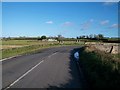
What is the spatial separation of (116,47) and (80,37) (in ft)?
337

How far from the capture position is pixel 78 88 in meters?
11.6

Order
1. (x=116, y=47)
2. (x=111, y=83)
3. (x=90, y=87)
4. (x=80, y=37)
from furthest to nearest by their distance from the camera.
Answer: (x=80, y=37) < (x=116, y=47) < (x=90, y=87) < (x=111, y=83)

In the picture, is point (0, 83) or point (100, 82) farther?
point (0, 83)

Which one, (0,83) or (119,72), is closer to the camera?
(119,72)

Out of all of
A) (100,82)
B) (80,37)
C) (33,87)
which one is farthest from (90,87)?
(80,37)

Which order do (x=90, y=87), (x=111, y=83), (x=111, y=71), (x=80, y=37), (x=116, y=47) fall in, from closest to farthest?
(x=111, y=83) → (x=90, y=87) → (x=111, y=71) → (x=116, y=47) → (x=80, y=37)

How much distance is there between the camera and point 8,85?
40.4 ft

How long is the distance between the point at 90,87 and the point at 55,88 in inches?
61.0

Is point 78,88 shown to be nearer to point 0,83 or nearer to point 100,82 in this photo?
point 100,82

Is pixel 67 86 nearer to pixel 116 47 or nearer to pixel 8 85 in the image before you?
pixel 8 85

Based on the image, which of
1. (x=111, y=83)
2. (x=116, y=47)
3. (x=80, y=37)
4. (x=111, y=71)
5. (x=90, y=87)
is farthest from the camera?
(x=80, y=37)

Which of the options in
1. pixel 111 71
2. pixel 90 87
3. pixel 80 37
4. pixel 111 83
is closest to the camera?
pixel 111 83

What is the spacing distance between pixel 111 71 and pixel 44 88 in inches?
134

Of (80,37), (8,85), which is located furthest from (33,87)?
(80,37)
